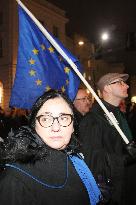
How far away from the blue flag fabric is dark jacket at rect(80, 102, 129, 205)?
1.85 ft

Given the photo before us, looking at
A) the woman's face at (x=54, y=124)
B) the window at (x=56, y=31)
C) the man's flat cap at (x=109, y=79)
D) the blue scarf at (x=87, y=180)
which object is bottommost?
the blue scarf at (x=87, y=180)

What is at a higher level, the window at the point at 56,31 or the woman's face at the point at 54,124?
the window at the point at 56,31

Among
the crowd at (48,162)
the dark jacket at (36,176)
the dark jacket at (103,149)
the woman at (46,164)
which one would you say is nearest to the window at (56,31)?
the dark jacket at (103,149)

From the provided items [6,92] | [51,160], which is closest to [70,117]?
[51,160]

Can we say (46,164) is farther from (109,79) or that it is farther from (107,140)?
(109,79)

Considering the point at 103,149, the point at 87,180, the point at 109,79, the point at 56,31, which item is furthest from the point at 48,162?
the point at 56,31

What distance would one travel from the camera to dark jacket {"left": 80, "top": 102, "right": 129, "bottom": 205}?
405 cm

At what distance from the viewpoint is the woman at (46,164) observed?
2.32 meters

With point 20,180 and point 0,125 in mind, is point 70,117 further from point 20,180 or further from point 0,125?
point 0,125

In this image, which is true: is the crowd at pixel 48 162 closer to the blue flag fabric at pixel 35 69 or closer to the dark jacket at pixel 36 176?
the dark jacket at pixel 36 176

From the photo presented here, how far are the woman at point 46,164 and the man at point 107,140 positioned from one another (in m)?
0.94

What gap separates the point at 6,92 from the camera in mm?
29875

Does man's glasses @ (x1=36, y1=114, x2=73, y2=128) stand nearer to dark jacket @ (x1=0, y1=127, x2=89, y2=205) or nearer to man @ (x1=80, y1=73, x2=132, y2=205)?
Answer: dark jacket @ (x1=0, y1=127, x2=89, y2=205)

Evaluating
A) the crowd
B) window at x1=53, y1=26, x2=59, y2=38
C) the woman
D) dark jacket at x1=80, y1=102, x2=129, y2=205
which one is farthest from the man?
window at x1=53, y1=26, x2=59, y2=38
